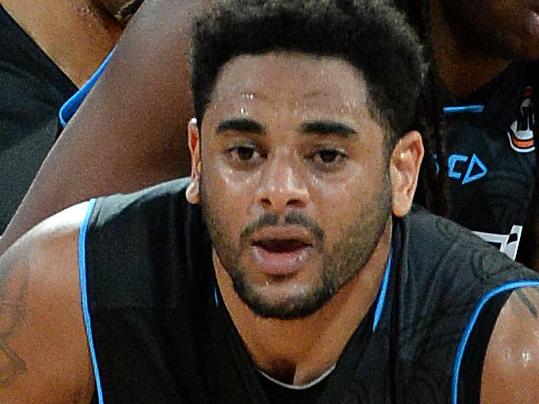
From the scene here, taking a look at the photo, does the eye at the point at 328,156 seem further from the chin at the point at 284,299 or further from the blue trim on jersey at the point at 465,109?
the blue trim on jersey at the point at 465,109

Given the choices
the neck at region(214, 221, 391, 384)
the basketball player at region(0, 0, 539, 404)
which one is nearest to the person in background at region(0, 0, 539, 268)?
the basketball player at region(0, 0, 539, 404)

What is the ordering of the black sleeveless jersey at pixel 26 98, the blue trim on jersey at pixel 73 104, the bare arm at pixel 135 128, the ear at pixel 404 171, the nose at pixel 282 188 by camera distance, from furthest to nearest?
the black sleeveless jersey at pixel 26 98 → the blue trim on jersey at pixel 73 104 → the bare arm at pixel 135 128 → the ear at pixel 404 171 → the nose at pixel 282 188

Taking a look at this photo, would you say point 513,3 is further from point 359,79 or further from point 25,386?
point 25,386

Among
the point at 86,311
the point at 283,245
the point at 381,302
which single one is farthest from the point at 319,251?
the point at 86,311

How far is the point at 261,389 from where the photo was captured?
1.21m

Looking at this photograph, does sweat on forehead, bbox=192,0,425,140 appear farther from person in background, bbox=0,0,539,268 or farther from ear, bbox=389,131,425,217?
person in background, bbox=0,0,539,268

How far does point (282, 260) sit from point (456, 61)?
0.55m

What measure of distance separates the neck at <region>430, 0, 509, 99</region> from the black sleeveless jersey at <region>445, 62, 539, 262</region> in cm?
1

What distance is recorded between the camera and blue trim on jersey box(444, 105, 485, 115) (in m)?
1.56

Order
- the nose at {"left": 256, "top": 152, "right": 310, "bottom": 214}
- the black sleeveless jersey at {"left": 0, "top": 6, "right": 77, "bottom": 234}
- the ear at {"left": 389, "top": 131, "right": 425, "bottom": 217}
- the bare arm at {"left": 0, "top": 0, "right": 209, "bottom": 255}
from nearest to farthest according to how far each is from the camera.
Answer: the nose at {"left": 256, "top": 152, "right": 310, "bottom": 214}, the ear at {"left": 389, "top": 131, "right": 425, "bottom": 217}, the bare arm at {"left": 0, "top": 0, "right": 209, "bottom": 255}, the black sleeveless jersey at {"left": 0, "top": 6, "right": 77, "bottom": 234}

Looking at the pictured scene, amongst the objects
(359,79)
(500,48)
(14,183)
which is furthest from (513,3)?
(14,183)

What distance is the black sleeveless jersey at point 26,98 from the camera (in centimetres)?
172

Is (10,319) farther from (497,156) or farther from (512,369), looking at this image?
(497,156)

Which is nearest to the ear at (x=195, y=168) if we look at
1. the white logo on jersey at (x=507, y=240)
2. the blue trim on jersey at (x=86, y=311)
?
the blue trim on jersey at (x=86, y=311)
